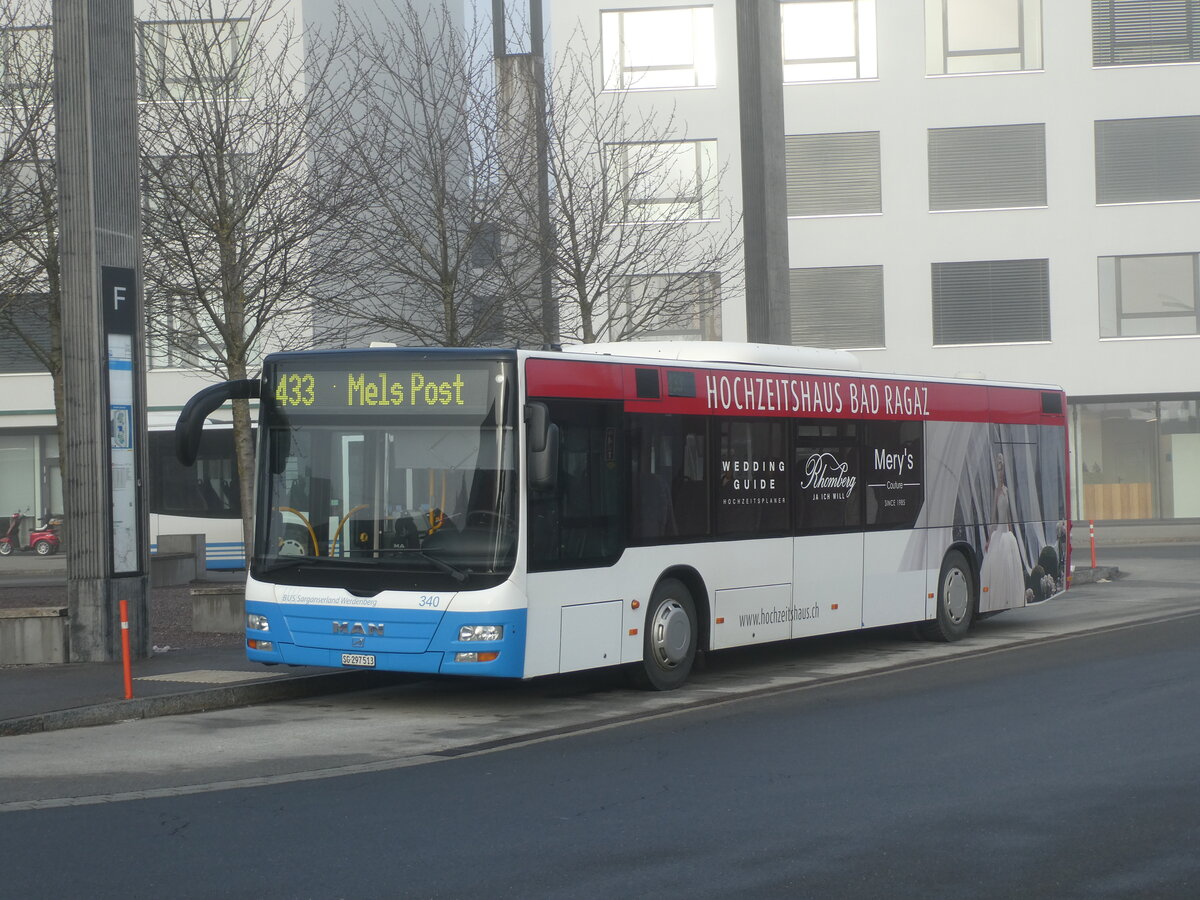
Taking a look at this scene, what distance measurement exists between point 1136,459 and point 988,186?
7.97 m

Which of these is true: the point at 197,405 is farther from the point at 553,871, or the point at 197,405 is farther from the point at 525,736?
the point at 553,871

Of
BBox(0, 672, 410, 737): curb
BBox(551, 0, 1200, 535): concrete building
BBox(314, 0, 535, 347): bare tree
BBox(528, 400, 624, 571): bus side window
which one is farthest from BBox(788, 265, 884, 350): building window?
BBox(528, 400, 624, 571): bus side window

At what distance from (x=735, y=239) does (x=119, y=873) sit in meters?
33.0

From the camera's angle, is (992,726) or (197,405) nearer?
(992,726)

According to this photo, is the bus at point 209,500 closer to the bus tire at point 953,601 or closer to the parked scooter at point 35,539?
the parked scooter at point 35,539

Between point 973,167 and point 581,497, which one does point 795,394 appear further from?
point 973,167

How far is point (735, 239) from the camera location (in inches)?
1516

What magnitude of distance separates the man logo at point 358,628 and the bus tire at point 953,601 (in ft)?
21.9

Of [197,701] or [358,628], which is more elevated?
[358,628]

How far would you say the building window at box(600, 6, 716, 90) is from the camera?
132 feet

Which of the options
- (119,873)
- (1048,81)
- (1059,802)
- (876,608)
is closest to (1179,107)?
(1048,81)

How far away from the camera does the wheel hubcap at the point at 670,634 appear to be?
40.4ft

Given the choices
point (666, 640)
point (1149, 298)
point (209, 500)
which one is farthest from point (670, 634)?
point (1149, 298)

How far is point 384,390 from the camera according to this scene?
37.6ft
